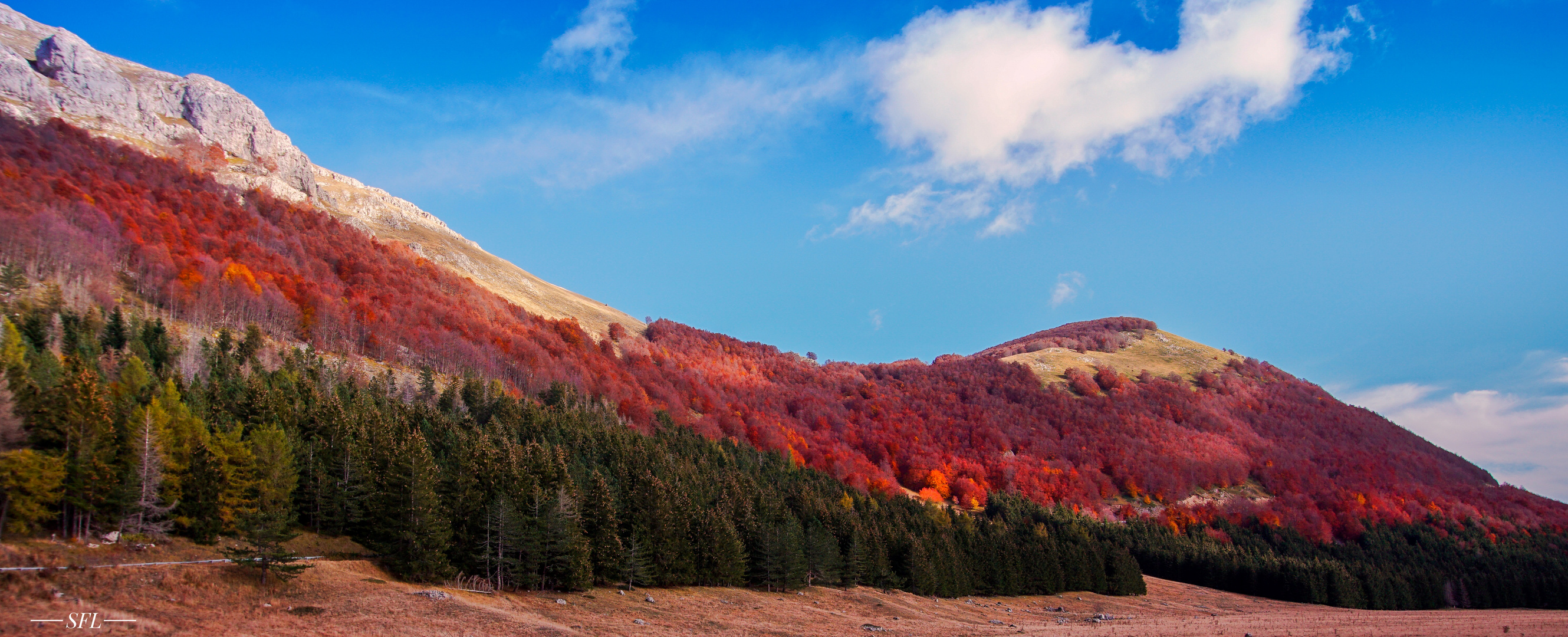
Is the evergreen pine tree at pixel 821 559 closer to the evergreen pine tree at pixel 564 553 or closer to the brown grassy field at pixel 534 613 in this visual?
the brown grassy field at pixel 534 613

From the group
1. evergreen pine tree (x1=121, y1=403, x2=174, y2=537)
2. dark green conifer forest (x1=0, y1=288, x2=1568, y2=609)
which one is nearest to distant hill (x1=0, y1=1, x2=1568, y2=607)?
dark green conifer forest (x1=0, y1=288, x2=1568, y2=609)

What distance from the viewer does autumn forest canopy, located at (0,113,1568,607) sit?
165 feet

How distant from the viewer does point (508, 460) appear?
58.9 m

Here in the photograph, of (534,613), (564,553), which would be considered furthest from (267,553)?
(564,553)

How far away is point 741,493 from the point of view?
79750 mm

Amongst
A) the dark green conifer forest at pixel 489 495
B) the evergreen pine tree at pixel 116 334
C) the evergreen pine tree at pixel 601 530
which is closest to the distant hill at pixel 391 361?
the evergreen pine tree at pixel 116 334

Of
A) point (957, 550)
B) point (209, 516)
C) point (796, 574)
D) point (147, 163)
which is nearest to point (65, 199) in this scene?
point (147, 163)

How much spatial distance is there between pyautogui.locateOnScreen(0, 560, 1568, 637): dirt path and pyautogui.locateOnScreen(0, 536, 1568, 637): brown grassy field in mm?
129

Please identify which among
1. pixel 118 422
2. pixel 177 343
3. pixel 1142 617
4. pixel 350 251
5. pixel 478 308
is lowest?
pixel 1142 617

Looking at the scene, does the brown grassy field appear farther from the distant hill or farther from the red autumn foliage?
the red autumn foliage

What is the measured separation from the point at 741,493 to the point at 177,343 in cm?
8273

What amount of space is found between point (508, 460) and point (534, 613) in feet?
62.0

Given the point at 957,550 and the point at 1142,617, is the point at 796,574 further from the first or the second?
the point at 1142,617

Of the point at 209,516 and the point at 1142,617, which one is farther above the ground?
the point at 209,516
